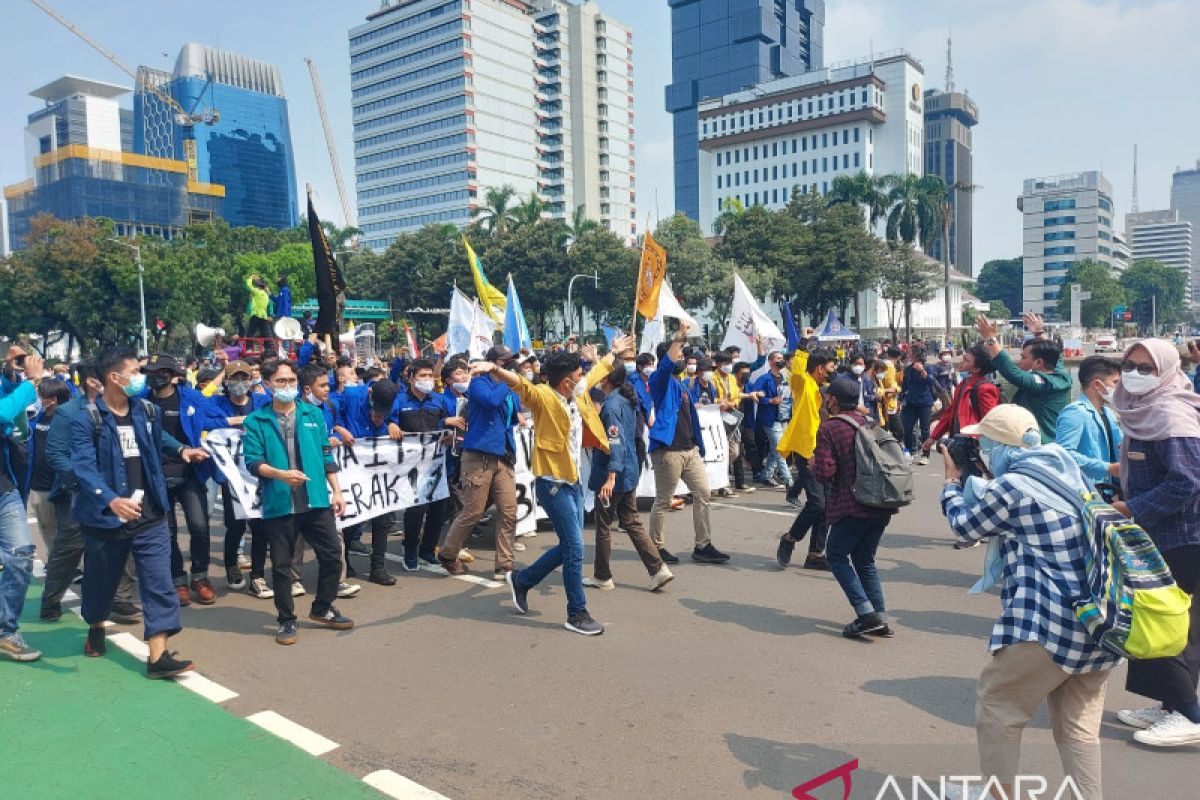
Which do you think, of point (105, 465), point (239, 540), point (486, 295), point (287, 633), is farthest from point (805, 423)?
point (486, 295)

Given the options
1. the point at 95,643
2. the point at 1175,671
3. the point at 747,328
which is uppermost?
the point at 747,328

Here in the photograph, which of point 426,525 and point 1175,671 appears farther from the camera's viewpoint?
point 426,525

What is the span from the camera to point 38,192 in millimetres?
110625

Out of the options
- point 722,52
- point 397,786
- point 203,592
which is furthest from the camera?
point 722,52

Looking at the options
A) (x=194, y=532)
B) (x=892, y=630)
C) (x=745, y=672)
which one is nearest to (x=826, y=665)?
(x=745, y=672)

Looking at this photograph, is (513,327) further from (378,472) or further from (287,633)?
(287,633)

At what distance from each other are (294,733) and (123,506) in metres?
1.73

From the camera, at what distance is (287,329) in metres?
18.5

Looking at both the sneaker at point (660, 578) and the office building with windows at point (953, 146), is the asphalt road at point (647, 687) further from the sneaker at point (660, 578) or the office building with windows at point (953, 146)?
the office building with windows at point (953, 146)

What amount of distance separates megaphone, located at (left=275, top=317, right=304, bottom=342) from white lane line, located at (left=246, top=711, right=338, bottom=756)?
1471cm

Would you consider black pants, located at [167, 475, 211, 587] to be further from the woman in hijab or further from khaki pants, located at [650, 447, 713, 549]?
the woman in hijab

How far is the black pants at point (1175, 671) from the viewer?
3963 millimetres

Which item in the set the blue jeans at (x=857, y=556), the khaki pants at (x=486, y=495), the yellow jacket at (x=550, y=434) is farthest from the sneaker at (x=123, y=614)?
the blue jeans at (x=857, y=556)

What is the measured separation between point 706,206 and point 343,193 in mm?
49914
